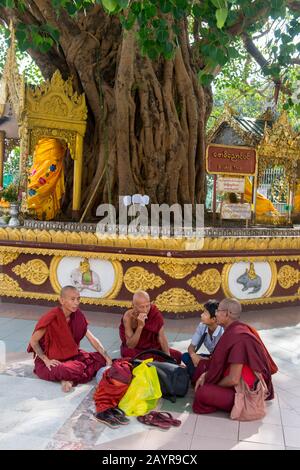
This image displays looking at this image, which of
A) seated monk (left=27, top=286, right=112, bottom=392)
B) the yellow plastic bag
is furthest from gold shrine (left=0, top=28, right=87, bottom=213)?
the yellow plastic bag

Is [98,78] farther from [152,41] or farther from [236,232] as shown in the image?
[236,232]

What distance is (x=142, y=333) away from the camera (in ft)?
13.7

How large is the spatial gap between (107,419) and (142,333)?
1102mm

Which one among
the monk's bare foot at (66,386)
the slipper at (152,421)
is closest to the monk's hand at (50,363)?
the monk's bare foot at (66,386)

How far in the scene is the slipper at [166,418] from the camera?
10.3ft

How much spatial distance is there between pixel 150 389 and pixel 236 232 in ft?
10.5

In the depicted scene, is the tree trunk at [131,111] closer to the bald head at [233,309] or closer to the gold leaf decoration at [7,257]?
the gold leaf decoration at [7,257]

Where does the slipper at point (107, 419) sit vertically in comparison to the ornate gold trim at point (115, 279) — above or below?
below

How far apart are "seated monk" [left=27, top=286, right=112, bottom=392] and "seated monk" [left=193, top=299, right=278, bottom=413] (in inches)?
35.1

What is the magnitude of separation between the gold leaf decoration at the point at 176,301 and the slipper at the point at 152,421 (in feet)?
8.57

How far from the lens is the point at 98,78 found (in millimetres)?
7355

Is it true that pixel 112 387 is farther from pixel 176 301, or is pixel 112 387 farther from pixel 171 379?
pixel 176 301
